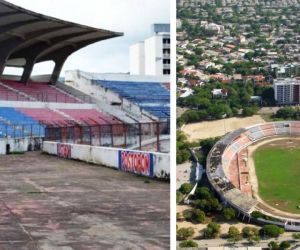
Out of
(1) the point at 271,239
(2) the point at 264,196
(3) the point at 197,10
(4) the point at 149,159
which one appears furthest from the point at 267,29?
(4) the point at 149,159

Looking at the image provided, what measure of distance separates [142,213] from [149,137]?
6460mm

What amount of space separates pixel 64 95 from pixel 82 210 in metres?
13.5

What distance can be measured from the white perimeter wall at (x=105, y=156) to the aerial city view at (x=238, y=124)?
10824mm

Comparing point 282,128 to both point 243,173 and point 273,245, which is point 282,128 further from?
point 273,245

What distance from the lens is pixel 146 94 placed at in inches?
838

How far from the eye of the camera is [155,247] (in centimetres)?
455

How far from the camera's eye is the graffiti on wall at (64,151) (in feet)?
36.7

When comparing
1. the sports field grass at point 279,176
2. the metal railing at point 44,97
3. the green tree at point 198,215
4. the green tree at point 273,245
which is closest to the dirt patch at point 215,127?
the sports field grass at point 279,176

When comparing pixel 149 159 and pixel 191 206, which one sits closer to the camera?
pixel 149 159

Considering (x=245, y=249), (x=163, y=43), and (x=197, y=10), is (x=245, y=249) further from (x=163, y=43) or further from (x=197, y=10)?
(x=197, y=10)

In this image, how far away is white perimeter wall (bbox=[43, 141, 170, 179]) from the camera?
7820 mm

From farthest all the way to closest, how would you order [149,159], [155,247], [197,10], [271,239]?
[197,10]
[271,239]
[149,159]
[155,247]

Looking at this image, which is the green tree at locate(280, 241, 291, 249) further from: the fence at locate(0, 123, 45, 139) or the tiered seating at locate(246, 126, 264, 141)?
the fence at locate(0, 123, 45, 139)

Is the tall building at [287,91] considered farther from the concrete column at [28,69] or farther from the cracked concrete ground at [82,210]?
the cracked concrete ground at [82,210]
